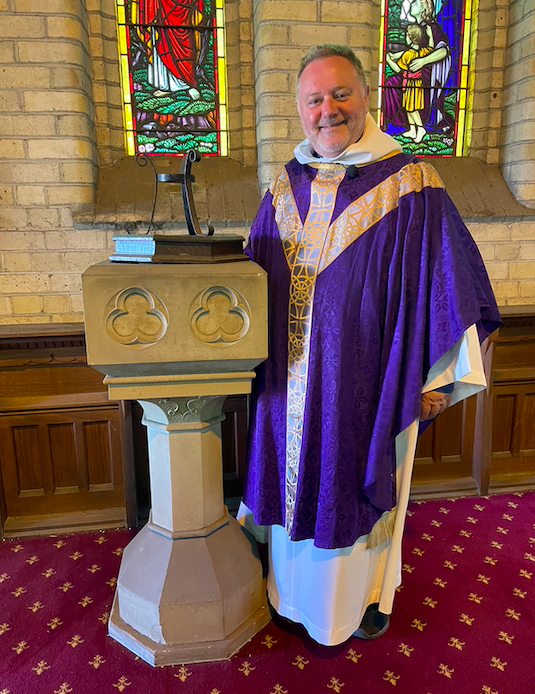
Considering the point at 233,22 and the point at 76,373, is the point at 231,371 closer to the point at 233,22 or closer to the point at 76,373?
the point at 76,373

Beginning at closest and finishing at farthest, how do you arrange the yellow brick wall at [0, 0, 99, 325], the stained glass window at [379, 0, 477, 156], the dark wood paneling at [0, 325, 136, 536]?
the dark wood paneling at [0, 325, 136, 536], the yellow brick wall at [0, 0, 99, 325], the stained glass window at [379, 0, 477, 156]

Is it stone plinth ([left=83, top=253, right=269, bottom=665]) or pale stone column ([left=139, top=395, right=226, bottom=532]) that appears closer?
stone plinth ([left=83, top=253, right=269, bottom=665])

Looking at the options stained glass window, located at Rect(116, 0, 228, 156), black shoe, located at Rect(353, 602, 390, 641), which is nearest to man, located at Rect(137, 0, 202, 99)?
stained glass window, located at Rect(116, 0, 228, 156)

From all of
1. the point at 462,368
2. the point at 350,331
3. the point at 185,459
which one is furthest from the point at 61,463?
the point at 462,368

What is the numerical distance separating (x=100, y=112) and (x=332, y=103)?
6.41 ft

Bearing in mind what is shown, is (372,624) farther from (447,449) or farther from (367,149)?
(367,149)

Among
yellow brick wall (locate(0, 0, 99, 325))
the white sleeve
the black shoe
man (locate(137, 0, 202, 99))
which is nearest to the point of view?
the white sleeve

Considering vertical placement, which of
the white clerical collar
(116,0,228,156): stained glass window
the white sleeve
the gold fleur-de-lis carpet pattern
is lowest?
the gold fleur-de-lis carpet pattern

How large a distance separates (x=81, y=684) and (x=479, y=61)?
148 inches

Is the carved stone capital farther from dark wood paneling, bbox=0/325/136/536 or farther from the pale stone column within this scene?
dark wood paneling, bbox=0/325/136/536

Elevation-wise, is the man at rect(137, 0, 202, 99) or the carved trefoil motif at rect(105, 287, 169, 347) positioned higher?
the man at rect(137, 0, 202, 99)

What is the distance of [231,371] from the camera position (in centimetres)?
140

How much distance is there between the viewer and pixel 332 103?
1.48m

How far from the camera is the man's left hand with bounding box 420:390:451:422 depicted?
61.4 inches
